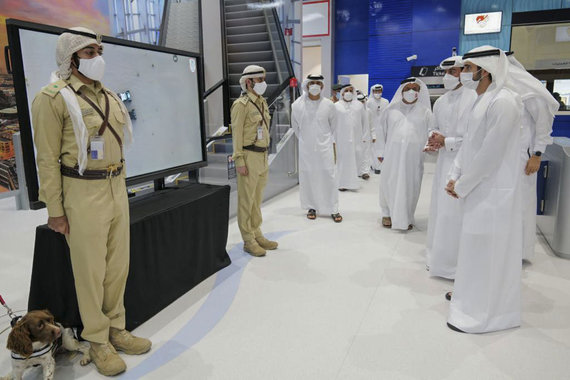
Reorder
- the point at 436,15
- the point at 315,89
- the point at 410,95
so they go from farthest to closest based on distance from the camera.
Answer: the point at 436,15 < the point at 315,89 < the point at 410,95

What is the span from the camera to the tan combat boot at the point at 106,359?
2.18 meters

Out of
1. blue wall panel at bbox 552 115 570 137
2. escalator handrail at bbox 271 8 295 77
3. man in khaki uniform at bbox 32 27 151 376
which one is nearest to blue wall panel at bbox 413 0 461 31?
blue wall panel at bbox 552 115 570 137

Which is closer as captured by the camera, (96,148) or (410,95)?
(96,148)

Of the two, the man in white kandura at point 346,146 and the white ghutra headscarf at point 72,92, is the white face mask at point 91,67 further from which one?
the man in white kandura at point 346,146

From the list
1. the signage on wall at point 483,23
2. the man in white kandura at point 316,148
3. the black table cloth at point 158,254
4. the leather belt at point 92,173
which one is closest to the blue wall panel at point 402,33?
the signage on wall at point 483,23

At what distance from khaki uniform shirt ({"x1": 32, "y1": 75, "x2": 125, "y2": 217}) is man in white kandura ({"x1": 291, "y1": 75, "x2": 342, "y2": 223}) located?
10.5ft

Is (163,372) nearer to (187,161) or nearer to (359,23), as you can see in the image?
(187,161)

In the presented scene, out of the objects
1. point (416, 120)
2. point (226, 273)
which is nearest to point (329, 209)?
point (416, 120)

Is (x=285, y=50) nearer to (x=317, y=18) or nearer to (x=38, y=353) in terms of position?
(x=317, y=18)

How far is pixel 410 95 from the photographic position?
4.32 meters

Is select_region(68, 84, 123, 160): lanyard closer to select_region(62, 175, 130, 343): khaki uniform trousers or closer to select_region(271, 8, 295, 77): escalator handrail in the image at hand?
select_region(62, 175, 130, 343): khaki uniform trousers

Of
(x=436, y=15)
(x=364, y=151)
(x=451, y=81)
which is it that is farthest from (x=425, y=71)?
(x=451, y=81)

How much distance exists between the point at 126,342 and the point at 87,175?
1016mm

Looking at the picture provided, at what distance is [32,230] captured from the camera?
16.2 feet
